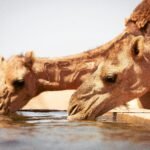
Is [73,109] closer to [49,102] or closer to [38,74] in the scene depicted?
[38,74]

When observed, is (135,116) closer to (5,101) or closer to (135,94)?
(135,94)

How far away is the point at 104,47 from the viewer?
922 cm

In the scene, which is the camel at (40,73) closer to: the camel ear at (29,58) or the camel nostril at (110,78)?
the camel ear at (29,58)

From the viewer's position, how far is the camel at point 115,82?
20.3ft

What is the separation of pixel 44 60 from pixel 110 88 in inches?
140

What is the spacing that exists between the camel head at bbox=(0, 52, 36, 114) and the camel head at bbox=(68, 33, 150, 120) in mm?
3269

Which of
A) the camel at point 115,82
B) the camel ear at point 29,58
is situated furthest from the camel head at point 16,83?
the camel at point 115,82

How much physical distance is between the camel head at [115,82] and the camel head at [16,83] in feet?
10.7

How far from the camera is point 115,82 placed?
6582 mm

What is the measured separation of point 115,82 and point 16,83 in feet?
11.5

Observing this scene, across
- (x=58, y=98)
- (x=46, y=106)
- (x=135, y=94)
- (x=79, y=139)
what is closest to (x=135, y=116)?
(x=135, y=94)

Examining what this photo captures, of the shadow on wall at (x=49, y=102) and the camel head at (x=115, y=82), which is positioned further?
the shadow on wall at (x=49, y=102)

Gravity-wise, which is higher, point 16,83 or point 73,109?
point 16,83

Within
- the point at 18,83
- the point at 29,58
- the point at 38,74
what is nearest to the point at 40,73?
the point at 38,74
